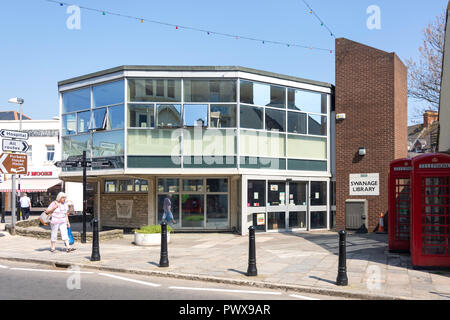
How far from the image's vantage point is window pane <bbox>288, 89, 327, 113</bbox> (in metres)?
18.6

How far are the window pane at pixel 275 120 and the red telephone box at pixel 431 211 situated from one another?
27.2 feet

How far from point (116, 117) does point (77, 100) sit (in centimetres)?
260

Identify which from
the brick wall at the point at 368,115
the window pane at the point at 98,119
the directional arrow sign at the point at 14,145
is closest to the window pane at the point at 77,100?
the window pane at the point at 98,119

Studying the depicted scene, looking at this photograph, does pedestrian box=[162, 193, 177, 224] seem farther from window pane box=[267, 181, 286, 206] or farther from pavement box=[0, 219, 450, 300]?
window pane box=[267, 181, 286, 206]

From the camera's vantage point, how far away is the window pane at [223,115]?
17.1m

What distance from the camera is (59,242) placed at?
15094 mm

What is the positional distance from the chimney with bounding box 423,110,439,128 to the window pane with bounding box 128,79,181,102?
18448 mm

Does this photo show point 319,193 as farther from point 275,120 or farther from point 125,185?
point 125,185

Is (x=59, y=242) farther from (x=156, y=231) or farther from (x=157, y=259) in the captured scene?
(x=157, y=259)

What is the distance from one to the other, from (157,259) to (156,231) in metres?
3.15

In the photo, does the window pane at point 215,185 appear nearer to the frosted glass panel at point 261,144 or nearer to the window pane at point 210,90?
the frosted glass panel at point 261,144

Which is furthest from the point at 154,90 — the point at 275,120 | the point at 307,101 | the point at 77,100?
the point at 307,101

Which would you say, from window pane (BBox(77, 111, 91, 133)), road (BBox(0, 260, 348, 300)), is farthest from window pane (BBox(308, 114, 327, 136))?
road (BBox(0, 260, 348, 300))
